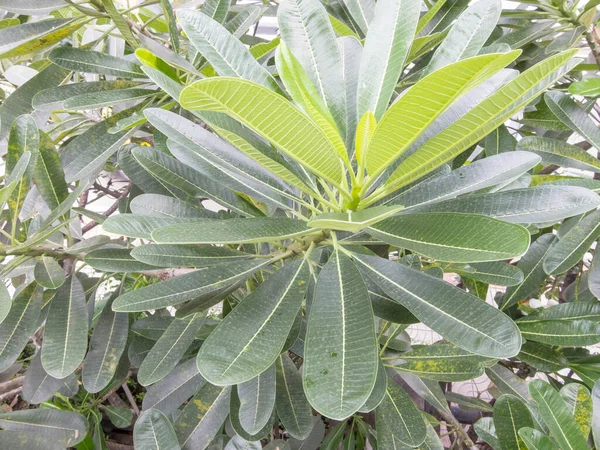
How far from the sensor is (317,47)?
524mm

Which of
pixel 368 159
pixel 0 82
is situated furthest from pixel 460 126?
pixel 0 82

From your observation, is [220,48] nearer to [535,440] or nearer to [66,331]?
[66,331]

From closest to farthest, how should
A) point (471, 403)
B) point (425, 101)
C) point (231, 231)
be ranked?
1. point (425, 101)
2. point (231, 231)
3. point (471, 403)

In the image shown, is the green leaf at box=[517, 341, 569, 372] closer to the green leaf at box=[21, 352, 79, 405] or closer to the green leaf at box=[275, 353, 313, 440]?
the green leaf at box=[275, 353, 313, 440]

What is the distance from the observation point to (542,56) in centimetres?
101

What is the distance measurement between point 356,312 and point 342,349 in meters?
0.05

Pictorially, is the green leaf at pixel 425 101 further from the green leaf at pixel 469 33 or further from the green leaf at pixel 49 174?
the green leaf at pixel 49 174

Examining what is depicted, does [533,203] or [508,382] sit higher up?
[533,203]

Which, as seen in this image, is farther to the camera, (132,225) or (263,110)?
(132,225)

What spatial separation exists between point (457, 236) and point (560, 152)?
1.80 ft

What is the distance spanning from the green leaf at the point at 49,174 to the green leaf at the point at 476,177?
22.3 inches

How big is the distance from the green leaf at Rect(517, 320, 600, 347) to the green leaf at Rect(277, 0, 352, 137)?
557 mm

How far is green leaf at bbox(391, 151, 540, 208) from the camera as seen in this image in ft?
1.62

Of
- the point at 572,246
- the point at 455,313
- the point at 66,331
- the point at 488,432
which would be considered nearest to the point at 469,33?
the point at 455,313
